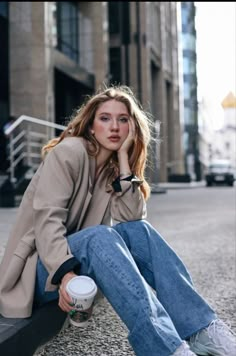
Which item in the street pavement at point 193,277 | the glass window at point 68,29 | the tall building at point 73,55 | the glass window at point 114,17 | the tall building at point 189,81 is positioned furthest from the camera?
the tall building at point 189,81

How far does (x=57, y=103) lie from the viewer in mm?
23625

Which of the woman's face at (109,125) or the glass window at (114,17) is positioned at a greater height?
the glass window at (114,17)

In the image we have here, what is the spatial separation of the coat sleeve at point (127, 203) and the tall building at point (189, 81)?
5046 cm

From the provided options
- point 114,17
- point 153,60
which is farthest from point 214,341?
point 153,60

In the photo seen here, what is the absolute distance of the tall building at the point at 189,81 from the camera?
54.3 meters

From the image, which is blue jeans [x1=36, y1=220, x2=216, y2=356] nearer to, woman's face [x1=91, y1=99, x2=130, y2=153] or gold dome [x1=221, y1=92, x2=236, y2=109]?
woman's face [x1=91, y1=99, x2=130, y2=153]

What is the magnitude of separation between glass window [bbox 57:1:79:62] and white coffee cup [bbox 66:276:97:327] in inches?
837

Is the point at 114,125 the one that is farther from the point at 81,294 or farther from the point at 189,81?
the point at 189,81

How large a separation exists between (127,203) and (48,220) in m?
0.49

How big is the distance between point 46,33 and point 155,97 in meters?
22.6

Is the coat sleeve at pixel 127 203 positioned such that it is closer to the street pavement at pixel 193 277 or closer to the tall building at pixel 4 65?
the street pavement at pixel 193 277

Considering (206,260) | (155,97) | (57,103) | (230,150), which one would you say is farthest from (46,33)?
(230,150)

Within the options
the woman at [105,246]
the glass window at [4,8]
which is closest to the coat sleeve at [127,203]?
the woman at [105,246]

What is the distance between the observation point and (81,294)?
1.84m
